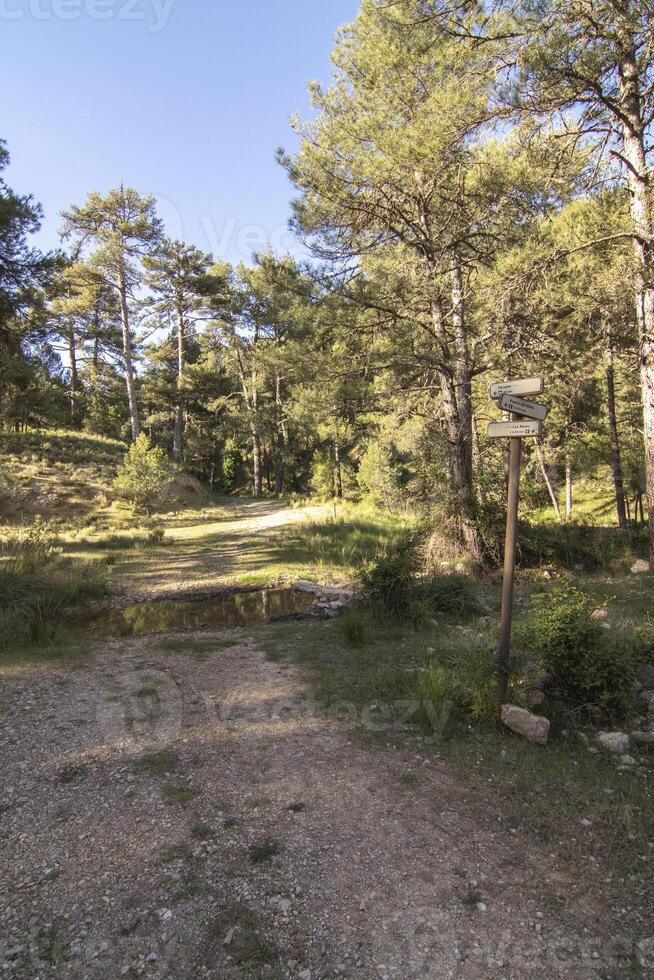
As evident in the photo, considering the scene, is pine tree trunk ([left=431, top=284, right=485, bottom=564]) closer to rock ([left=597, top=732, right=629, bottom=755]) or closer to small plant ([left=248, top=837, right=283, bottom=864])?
rock ([left=597, top=732, right=629, bottom=755])

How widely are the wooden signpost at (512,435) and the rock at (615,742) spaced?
2.32ft

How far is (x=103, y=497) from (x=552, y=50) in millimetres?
17660

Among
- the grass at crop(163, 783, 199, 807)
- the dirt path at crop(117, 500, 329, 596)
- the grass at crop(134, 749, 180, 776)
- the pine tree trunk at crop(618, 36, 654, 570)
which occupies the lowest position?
the grass at crop(163, 783, 199, 807)

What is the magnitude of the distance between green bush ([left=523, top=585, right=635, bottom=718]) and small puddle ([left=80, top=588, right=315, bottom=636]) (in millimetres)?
4288

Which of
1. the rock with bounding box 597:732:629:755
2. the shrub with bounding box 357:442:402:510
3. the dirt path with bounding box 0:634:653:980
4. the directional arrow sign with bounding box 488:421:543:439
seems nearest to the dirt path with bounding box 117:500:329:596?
the shrub with bounding box 357:442:402:510

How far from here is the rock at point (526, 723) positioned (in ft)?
11.6

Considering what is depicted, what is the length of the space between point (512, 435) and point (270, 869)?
3157 millimetres

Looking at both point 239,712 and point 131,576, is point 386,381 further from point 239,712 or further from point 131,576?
point 239,712

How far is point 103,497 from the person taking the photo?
18.2 m

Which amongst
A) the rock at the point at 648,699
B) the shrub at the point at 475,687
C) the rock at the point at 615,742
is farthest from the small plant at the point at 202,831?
the rock at the point at 648,699

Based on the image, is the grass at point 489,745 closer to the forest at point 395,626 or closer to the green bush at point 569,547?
the forest at point 395,626

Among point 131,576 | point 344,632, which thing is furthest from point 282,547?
point 344,632

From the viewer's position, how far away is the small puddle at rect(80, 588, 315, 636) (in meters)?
7.00

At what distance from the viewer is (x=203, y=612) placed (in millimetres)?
7754
